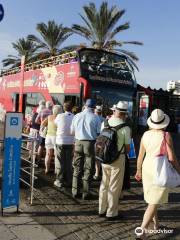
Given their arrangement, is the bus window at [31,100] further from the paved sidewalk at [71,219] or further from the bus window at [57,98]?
the paved sidewalk at [71,219]

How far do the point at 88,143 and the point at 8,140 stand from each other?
5.53ft

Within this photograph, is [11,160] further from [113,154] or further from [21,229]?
[113,154]

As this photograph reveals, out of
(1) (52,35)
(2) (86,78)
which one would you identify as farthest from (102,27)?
(2) (86,78)

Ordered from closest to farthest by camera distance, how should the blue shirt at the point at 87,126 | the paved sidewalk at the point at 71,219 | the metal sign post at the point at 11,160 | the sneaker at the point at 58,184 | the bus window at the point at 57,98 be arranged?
the paved sidewalk at the point at 71,219 → the metal sign post at the point at 11,160 → the blue shirt at the point at 87,126 → the sneaker at the point at 58,184 → the bus window at the point at 57,98

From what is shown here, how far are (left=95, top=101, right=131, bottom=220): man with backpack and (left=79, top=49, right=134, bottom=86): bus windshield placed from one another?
23.8 ft

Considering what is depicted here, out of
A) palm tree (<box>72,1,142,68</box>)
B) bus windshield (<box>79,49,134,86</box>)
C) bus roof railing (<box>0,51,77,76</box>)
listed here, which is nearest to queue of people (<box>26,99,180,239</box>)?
bus windshield (<box>79,49,134,86</box>)

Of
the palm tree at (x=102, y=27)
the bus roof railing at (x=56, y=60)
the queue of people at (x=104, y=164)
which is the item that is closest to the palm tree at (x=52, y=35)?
the palm tree at (x=102, y=27)

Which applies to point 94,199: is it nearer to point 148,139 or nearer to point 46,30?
point 148,139

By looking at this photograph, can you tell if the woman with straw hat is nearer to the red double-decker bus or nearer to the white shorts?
the white shorts

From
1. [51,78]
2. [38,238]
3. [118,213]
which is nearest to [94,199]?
[118,213]

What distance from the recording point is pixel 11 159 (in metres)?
5.98

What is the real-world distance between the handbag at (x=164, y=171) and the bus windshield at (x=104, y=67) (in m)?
8.29

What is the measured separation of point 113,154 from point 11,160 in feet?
5.16

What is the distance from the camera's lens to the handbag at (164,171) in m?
5.02
